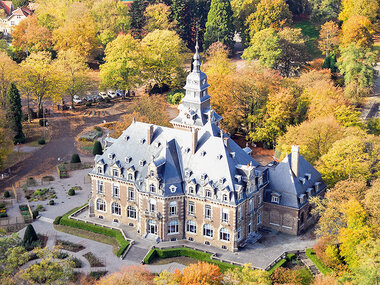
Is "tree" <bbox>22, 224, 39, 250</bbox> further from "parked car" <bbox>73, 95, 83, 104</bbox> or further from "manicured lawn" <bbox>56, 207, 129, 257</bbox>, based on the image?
"parked car" <bbox>73, 95, 83, 104</bbox>

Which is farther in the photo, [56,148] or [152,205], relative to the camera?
[56,148]

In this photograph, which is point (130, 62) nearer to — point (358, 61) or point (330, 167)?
point (358, 61)

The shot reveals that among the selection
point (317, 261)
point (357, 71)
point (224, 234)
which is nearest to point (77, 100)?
point (357, 71)

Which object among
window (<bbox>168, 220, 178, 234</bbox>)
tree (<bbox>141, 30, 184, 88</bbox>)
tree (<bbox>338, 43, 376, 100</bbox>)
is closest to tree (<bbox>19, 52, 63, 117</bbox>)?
tree (<bbox>141, 30, 184, 88</bbox>)

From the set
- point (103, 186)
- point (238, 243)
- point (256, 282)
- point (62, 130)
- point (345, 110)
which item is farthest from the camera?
point (62, 130)

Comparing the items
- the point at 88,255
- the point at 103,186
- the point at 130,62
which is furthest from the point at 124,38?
the point at 88,255

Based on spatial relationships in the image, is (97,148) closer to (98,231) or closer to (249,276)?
(98,231)
